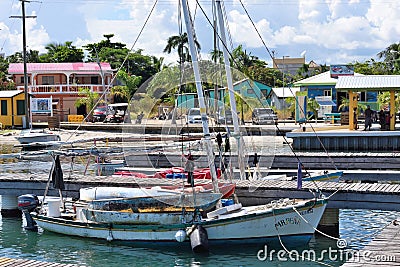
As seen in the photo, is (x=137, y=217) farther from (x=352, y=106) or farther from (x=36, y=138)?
(x=36, y=138)

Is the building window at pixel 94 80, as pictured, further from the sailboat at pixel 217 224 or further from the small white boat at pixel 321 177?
the sailboat at pixel 217 224

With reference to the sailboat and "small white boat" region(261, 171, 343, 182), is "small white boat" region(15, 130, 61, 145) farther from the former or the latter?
the sailboat

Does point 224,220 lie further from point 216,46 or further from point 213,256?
point 216,46

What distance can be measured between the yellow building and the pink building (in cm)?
551

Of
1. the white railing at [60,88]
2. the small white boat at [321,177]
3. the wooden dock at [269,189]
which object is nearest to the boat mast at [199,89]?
the wooden dock at [269,189]

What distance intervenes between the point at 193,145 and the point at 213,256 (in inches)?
539

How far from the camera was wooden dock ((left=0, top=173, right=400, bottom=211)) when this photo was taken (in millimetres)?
19219

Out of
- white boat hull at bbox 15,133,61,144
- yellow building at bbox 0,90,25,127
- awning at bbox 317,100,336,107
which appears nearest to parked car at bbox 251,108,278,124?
white boat hull at bbox 15,133,61,144

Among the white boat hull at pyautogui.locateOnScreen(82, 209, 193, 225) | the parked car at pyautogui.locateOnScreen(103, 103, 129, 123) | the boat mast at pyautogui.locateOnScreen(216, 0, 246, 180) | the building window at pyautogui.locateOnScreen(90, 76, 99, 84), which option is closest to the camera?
the white boat hull at pyautogui.locateOnScreen(82, 209, 193, 225)

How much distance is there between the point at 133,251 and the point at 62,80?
6573 cm

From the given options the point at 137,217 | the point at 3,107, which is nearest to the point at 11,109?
the point at 3,107

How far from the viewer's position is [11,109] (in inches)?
2589

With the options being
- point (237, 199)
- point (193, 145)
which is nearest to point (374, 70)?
point (193, 145)

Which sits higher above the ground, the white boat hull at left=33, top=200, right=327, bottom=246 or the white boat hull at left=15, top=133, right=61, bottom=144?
the white boat hull at left=15, top=133, right=61, bottom=144
